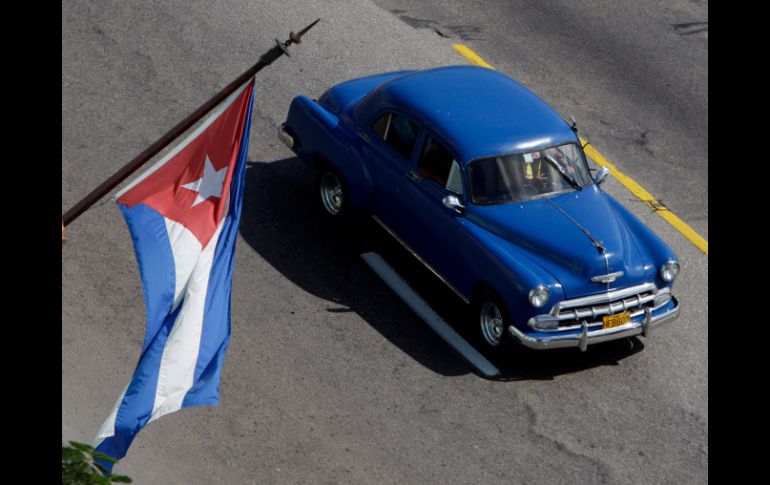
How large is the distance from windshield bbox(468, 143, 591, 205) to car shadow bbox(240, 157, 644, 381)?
1158 millimetres

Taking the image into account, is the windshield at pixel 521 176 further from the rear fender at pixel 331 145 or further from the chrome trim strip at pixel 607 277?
the rear fender at pixel 331 145

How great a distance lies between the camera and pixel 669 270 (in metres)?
9.54

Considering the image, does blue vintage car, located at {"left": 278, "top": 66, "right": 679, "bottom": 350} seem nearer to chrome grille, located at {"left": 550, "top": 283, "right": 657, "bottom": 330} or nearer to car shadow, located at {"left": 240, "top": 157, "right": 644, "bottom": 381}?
chrome grille, located at {"left": 550, "top": 283, "right": 657, "bottom": 330}

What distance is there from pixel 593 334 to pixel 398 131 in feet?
8.78

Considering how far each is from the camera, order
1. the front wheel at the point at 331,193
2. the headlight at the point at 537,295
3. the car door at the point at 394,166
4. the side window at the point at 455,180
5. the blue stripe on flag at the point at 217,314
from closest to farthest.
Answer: the blue stripe on flag at the point at 217,314 < the headlight at the point at 537,295 < the side window at the point at 455,180 < the car door at the point at 394,166 < the front wheel at the point at 331,193

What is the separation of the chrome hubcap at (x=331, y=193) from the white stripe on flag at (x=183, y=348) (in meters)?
4.24

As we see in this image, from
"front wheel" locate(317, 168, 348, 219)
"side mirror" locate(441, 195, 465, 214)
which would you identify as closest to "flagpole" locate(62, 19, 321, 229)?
"side mirror" locate(441, 195, 465, 214)

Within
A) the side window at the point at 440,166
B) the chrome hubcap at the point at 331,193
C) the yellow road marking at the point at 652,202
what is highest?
the side window at the point at 440,166

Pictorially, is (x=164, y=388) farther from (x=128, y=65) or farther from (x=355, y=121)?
(x=128, y=65)

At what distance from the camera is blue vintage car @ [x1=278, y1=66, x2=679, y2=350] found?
9203 millimetres

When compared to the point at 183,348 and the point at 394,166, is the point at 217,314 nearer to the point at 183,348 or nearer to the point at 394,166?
the point at 183,348

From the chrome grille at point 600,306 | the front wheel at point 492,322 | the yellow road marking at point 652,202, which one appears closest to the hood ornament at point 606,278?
the chrome grille at point 600,306

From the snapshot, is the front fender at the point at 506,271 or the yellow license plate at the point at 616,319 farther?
the yellow license plate at the point at 616,319

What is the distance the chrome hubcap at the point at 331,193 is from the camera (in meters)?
10.9
